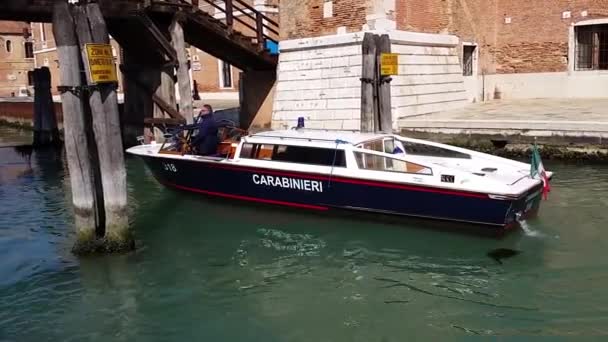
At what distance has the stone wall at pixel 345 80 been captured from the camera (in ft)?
49.0

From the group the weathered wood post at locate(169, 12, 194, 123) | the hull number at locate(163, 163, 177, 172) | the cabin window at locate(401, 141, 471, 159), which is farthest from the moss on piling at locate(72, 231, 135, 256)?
the weathered wood post at locate(169, 12, 194, 123)

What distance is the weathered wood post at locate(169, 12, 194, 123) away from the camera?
14.0 metres

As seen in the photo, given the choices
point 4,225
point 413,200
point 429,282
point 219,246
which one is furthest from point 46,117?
point 429,282

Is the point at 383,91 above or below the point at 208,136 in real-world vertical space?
above

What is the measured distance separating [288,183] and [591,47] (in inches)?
502

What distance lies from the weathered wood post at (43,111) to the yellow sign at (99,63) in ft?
41.7

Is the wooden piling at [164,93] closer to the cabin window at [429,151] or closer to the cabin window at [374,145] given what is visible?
the cabin window at [429,151]

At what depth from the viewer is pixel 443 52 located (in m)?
17.1

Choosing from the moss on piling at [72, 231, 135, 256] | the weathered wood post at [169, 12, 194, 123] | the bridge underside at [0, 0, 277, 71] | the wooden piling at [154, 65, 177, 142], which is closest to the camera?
the moss on piling at [72, 231, 135, 256]

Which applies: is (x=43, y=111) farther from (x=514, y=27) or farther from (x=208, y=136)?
(x=514, y=27)

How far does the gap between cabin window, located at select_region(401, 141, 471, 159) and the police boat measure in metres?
0.01

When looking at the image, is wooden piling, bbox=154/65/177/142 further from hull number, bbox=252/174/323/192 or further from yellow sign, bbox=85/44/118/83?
yellow sign, bbox=85/44/118/83

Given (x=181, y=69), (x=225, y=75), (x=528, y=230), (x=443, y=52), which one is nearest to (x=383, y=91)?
(x=528, y=230)

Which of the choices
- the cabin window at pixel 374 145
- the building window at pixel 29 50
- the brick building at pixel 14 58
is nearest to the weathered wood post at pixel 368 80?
the cabin window at pixel 374 145
